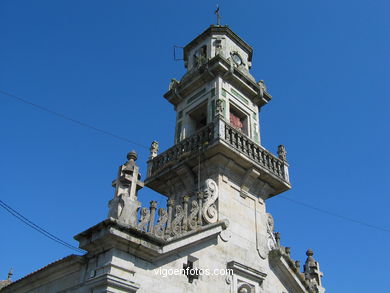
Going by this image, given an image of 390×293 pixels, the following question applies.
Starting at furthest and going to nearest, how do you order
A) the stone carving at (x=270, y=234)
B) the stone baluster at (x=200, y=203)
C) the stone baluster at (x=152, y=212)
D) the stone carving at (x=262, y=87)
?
the stone carving at (x=262, y=87)
the stone carving at (x=270, y=234)
the stone baluster at (x=200, y=203)
the stone baluster at (x=152, y=212)

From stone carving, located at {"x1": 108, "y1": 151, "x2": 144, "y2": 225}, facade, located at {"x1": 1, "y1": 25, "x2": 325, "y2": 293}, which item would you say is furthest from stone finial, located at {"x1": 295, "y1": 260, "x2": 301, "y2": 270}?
stone carving, located at {"x1": 108, "y1": 151, "x2": 144, "y2": 225}

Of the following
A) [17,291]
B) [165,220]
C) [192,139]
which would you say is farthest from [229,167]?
[17,291]

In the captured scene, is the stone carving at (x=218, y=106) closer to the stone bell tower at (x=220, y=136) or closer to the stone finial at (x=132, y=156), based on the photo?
the stone bell tower at (x=220, y=136)

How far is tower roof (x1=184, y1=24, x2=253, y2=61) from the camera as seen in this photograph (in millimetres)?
22094

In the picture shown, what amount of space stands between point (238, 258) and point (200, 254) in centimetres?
204

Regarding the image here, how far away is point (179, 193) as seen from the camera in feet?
56.3

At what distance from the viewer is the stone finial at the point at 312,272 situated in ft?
56.8

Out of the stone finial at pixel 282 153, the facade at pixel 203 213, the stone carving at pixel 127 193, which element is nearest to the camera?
the facade at pixel 203 213

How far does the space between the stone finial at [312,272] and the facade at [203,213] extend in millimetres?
43

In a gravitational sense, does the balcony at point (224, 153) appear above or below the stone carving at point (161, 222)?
above

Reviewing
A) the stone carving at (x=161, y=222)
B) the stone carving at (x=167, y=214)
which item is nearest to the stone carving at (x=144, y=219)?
the stone carving at (x=167, y=214)

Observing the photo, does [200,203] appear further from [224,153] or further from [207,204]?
[224,153]

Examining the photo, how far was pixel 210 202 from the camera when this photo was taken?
14.9m

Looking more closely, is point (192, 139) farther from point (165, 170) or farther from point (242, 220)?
point (242, 220)
